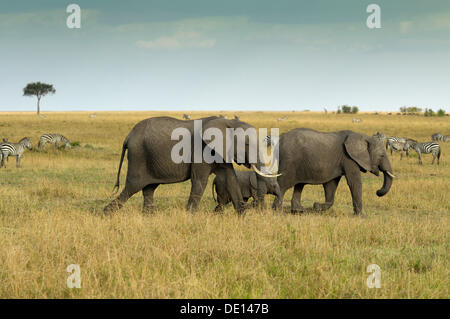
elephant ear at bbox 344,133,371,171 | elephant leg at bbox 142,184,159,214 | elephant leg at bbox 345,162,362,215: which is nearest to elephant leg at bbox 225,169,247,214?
elephant leg at bbox 142,184,159,214

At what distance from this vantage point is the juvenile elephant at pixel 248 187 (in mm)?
9047

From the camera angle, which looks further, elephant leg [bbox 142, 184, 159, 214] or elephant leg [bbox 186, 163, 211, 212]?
elephant leg [bbox 142, 184, 159, 214]

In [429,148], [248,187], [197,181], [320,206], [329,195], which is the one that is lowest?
[320,206]

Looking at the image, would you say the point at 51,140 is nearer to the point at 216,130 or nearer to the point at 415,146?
the point at 216,130

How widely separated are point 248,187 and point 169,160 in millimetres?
2615

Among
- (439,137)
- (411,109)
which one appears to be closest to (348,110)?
(411,109)

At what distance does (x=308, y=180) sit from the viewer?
32.9 feet

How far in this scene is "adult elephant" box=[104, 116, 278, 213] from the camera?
8.48 meters

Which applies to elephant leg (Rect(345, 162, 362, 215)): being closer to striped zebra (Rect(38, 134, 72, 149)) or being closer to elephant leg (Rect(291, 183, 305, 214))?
elephant leg (Rect(291, 183, 305, 214))

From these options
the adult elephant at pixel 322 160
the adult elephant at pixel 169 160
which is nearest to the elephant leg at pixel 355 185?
the adult elephant at pixel 322 160

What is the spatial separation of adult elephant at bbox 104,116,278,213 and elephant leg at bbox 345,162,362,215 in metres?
2.60

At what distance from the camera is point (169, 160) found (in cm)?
855

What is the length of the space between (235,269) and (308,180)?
17.7 ft
